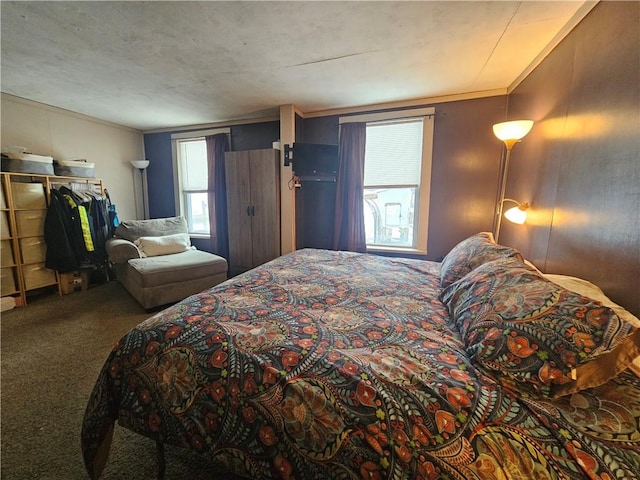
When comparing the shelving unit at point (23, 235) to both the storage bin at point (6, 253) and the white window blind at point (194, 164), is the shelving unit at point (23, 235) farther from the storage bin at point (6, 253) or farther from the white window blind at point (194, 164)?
the white window blind at point (194, 164)

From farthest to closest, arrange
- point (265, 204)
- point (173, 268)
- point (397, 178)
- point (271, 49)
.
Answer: point (265, 204)
point (397, 178)
point (173, 268)
point (271, 49)

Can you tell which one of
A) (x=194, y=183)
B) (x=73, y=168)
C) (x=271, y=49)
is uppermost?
(x=271, y=49)

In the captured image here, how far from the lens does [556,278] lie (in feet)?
4.22

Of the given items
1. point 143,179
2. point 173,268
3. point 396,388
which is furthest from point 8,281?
point 396,388

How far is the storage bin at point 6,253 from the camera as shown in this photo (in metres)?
2.75

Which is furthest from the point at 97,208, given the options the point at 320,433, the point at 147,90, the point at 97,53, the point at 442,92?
the point at 442,92

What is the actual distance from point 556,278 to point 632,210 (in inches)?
15.6

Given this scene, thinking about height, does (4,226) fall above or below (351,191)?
below

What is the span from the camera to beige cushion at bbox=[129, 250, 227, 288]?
108 inches

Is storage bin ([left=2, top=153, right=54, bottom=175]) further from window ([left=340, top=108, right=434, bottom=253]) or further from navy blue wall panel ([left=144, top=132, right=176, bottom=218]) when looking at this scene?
window ([left=340, top=108, right=434, bottom=253])

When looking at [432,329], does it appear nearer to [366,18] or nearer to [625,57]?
[625,57]

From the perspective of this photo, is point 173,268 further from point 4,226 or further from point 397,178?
point 397,178

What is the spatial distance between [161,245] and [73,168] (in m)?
1.51

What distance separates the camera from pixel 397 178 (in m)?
3.41
